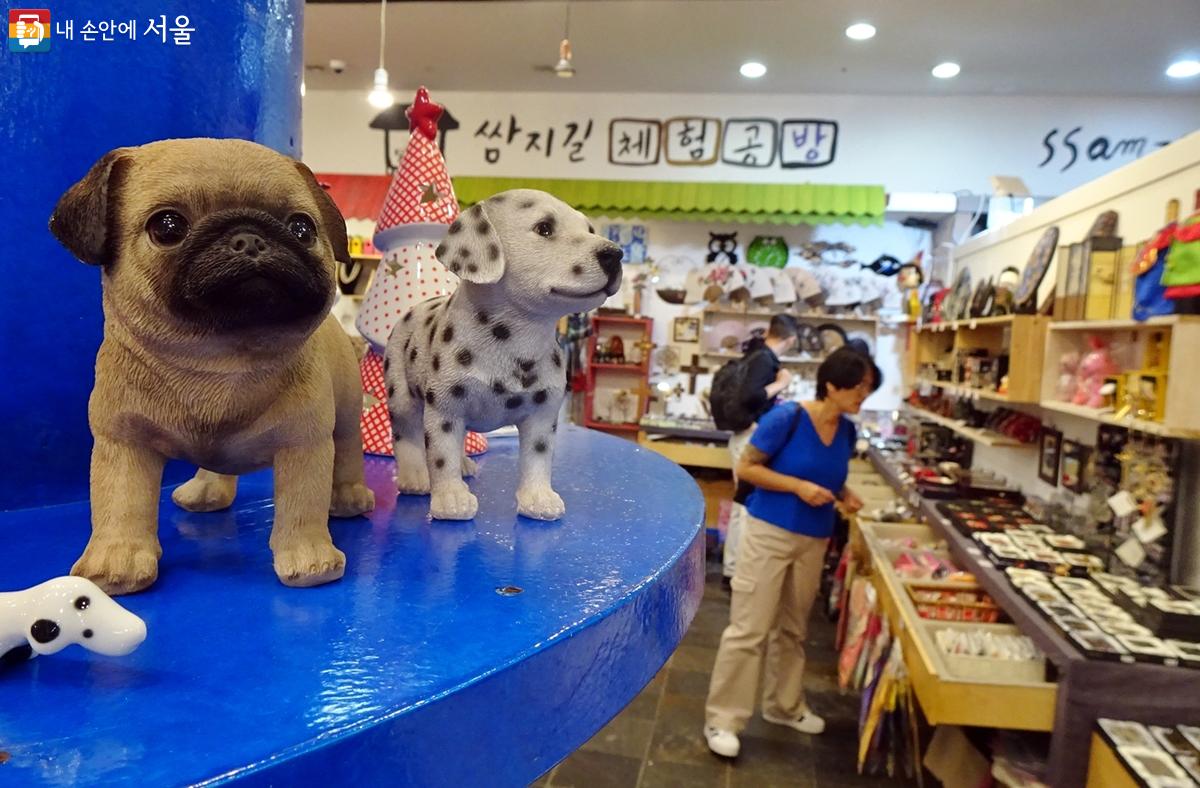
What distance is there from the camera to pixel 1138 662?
1749 millimetres

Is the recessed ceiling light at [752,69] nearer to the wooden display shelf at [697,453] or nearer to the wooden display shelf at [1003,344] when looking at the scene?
the wooden display shelf at [1003,344]

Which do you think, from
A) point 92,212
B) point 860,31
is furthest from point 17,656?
point 860,31

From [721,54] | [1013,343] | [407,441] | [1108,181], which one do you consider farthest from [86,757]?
[721,54]

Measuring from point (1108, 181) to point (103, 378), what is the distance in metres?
3.44

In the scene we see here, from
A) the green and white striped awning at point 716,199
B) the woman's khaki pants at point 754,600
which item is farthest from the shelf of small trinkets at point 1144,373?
the green and white striped awning at point 716,199

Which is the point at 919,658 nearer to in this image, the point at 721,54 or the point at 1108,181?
the point at 1108,181

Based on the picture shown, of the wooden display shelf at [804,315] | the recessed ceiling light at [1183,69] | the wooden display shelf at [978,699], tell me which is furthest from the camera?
the wooden display shelf at [804,315]

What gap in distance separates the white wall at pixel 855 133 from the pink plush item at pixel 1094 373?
3.09m

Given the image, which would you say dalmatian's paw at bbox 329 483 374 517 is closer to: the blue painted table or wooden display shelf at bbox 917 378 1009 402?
the blue painted table

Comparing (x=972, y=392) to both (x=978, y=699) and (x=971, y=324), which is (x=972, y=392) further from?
(x=978, y=699)

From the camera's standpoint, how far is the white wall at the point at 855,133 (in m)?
5.32

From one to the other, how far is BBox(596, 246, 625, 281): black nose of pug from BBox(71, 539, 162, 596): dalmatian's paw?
1.57 ft

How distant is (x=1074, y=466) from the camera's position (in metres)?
2.99

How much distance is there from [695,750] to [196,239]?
108 inches
